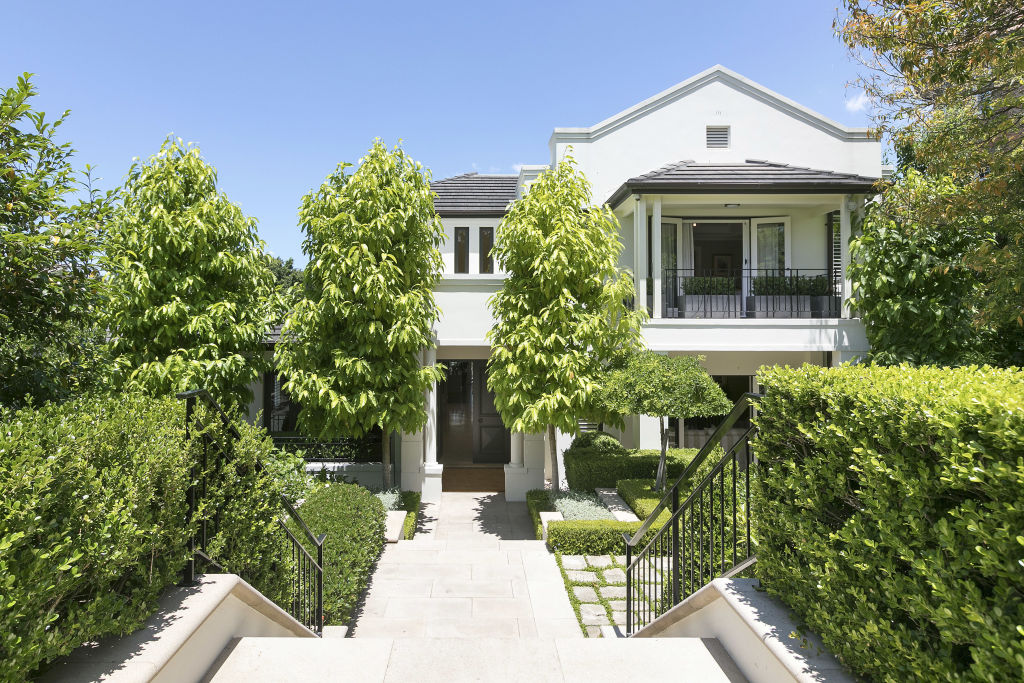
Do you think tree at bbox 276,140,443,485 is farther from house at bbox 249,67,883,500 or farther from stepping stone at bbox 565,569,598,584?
stepping stone at bbox 565,569,598,584

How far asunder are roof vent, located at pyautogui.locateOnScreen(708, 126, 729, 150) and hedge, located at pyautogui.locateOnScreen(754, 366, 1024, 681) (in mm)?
14569

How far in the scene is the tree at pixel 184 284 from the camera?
9.72 meters

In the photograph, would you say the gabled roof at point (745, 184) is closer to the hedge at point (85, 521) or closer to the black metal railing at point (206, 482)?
the black metal railing at point (206, 482)

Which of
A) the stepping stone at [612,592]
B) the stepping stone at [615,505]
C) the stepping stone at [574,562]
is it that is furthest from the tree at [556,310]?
the stepping stone at [612,592]

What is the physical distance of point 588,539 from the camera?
9.02 meters

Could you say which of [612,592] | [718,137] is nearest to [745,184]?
[718,137]

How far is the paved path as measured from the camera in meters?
6.41

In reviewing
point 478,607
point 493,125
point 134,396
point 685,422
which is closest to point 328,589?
point 478,607

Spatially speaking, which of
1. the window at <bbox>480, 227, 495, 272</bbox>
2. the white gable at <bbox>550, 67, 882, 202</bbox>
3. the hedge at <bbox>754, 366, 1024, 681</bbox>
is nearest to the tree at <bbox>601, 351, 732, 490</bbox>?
the window at <bbox>480, 227, 495, 272</bbox>

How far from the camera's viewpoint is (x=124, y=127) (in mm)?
9922

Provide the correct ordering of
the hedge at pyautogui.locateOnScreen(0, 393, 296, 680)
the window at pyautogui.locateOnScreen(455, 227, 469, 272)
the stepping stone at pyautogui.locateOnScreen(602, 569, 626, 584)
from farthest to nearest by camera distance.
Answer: the window at pyautogui.locateOnScreen(455, 227, 469, 272) < the stepping stone at pyautogui.locateOnScreen(602, 569, 626, 584) < the hedge at pyautogui.locateOnScreen(0, 393, 296, 680)

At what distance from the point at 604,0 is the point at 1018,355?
1111 cm

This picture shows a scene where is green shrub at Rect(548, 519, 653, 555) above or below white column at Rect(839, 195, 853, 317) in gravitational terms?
below

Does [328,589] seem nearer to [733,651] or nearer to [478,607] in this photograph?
[478,607]
